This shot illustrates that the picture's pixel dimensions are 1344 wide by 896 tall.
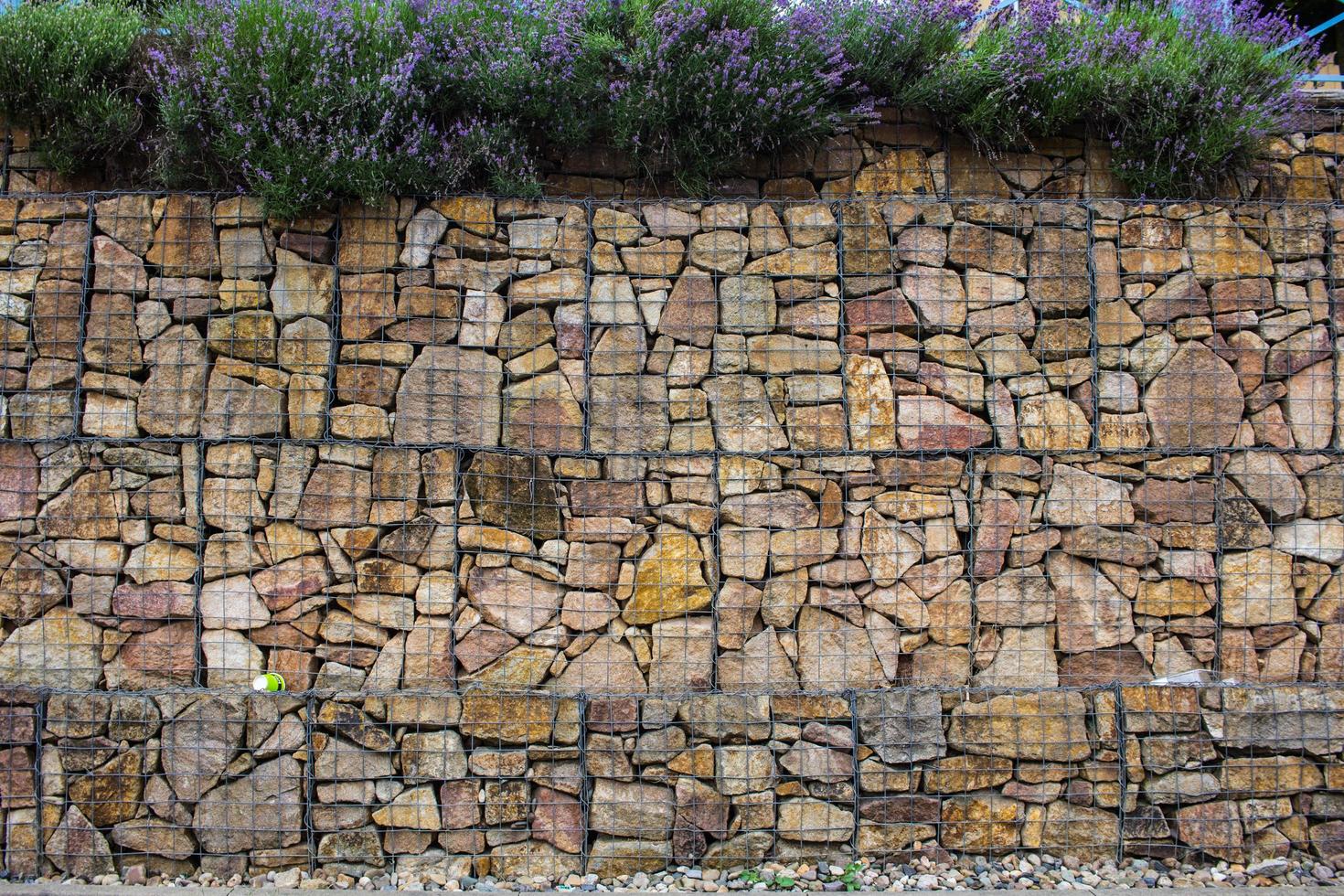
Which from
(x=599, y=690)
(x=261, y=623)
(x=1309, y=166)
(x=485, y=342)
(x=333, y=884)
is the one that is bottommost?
(x=333, y=884)

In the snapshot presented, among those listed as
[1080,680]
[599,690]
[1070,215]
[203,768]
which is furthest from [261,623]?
[1070,215]

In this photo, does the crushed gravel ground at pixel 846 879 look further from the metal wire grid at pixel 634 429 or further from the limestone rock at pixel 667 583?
the limestone rock at pixel 667 583

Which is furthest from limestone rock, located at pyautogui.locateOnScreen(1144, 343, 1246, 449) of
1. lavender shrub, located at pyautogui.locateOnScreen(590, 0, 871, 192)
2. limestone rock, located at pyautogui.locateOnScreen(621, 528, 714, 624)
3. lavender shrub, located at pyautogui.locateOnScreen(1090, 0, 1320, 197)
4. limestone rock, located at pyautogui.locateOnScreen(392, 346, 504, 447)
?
limestone rock, located at pyautogui.locateOnScreen(392, 346, 504, 447)

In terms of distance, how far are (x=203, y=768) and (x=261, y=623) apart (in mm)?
673

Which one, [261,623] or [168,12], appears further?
[168,12]

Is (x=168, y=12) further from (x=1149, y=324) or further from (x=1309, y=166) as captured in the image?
(x=1309, y=166)

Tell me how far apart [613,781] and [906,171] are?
3.15m

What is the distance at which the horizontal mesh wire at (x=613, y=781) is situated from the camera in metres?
3.88

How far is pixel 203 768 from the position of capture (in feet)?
12.7

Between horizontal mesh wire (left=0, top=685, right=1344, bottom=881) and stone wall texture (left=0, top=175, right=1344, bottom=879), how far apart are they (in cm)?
2

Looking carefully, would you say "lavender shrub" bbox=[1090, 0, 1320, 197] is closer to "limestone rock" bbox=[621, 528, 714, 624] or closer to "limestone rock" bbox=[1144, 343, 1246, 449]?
"limestone rock" bbox=[1144, 343, 1246, 449]

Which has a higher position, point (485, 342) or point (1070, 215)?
point (1070, 215)

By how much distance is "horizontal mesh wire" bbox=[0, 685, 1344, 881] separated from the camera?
3879mm

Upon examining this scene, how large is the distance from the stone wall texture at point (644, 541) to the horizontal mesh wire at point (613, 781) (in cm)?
2
